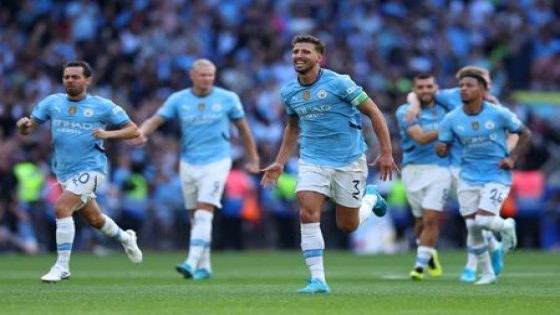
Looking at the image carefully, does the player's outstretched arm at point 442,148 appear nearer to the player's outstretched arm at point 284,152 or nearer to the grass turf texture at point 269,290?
the grass turf texture at point 269,290

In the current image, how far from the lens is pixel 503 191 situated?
55.1 feet

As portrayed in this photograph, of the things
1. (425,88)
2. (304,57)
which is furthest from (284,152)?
(425,88)

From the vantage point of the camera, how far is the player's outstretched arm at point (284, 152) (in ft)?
Answer: 47.6

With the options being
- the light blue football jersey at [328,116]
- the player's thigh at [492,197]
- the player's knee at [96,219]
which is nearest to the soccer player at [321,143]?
the light blue football jersey at [328,116]

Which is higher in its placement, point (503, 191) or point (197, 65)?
point (197, 65)

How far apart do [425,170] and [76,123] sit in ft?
15.5

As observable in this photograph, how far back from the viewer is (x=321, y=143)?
1452 cm

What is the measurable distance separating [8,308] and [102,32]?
1906cm

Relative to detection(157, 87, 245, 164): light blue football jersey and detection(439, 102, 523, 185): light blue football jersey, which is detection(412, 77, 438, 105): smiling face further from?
detection(157, 87, 245, 164): light blue football jersey

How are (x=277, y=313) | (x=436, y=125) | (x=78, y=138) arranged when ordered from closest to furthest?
(x=277, y=313) → (x=78, y=138) → (x=436, y=125)

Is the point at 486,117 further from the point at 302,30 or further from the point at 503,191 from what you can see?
the point at 302,30

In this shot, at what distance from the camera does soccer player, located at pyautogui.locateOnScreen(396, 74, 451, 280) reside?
18312 mm

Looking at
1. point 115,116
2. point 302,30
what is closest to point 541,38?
point 302,30

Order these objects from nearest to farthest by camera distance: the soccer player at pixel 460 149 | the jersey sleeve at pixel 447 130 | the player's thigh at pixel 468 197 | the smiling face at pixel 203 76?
the jersey sleeve at pixel 447 130, the player's thigh at pixel 468 197, the soccer player at pixel 460 149, the smiling face at pixel 203 76
